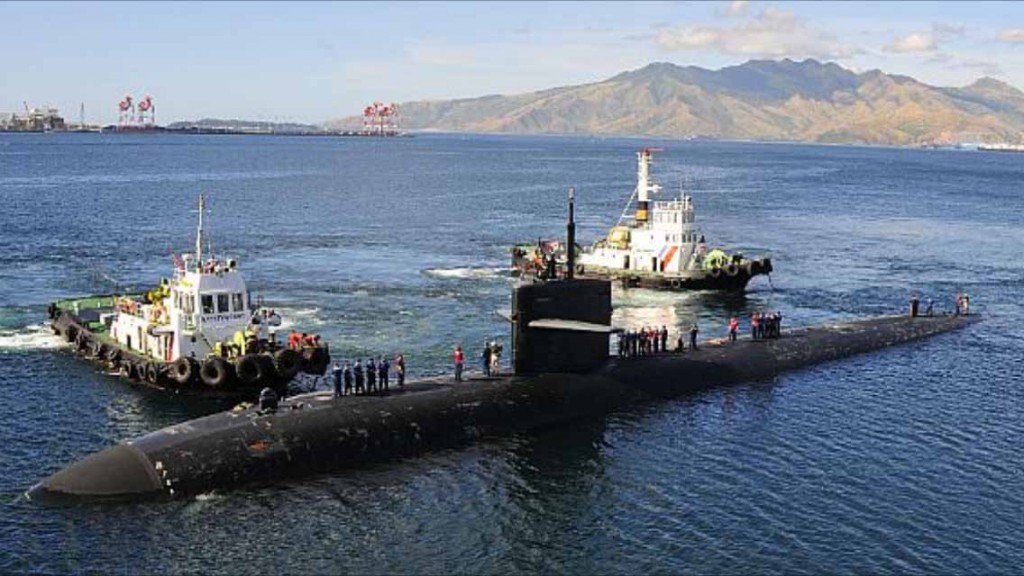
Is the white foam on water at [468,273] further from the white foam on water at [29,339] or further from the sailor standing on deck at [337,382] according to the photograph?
the sailor standing on deck at [337,382]

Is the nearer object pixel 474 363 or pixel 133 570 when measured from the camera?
pixel 133 570

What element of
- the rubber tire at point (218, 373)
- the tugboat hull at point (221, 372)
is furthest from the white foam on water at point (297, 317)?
the rubber tire at point (218, 373)

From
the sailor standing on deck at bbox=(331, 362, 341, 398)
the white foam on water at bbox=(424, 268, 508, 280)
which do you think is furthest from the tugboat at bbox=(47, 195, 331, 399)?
the white foam on water at bbox=(424, 268, 508, 280)

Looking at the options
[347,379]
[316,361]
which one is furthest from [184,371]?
[347,379]

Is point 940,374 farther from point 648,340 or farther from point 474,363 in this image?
point 474,363

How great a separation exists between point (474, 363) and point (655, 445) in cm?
1184

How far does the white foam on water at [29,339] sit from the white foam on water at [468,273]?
77.5 ft

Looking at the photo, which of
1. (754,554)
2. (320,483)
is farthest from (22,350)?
(754,554)

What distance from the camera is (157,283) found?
58656 millimetres

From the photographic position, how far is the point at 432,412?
29.1 m

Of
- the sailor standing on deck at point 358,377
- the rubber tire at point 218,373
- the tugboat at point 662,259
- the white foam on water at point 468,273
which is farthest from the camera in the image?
the white foam on water at point 468,273

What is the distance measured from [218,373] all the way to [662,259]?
33.9 meters

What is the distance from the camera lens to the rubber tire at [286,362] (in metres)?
34.5

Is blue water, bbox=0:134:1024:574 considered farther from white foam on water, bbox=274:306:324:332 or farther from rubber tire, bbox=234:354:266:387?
rubber tire, bbox=234:354:266:387
